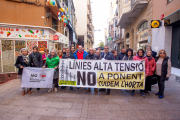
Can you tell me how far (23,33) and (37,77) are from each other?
19.1 ft

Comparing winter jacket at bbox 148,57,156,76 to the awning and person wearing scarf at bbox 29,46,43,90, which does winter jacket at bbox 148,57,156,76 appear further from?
person wearing scarf at bbox 29,46,43,90

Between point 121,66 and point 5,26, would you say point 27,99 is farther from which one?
point 5,26

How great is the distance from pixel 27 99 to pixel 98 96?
103 inches

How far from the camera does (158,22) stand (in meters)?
9.14

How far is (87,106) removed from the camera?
401 cm

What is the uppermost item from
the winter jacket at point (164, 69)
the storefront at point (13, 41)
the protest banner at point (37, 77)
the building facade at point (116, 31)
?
the building facade at point (116, 31)

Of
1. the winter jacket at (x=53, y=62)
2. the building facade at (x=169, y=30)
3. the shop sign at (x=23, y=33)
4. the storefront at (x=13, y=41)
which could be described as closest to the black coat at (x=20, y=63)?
the winter jacket at (x=53, y=62)

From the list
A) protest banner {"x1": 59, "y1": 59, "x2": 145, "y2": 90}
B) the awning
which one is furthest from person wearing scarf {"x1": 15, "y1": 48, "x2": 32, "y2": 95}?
the awning

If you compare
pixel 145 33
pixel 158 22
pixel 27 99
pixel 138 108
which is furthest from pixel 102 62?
pixel 145 33

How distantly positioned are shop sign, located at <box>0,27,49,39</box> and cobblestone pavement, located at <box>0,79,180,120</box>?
5.48 meters

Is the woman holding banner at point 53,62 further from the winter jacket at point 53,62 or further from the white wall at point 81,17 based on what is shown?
the white wall at point 81,17

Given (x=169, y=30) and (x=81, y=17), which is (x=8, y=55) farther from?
(x=81, y=17)

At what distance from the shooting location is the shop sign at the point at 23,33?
905 cm

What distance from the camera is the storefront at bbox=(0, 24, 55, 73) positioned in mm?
9070
